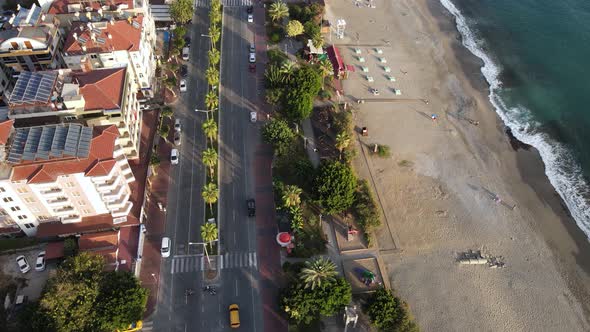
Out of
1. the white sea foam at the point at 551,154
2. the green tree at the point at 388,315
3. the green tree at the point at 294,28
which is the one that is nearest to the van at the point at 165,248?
the green tree at the point at 388,315

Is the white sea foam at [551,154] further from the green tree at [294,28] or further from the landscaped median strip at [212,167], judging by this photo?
the landscaped median strip at [212,167]

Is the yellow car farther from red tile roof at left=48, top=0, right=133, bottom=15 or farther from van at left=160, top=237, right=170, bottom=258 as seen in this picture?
red tile roof at left=48, top=0, right=133, bottom=15

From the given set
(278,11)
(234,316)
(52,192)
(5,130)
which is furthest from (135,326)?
(278,11)

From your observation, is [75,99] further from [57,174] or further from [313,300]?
[313,300]

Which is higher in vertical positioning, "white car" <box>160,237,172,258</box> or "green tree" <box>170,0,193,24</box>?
"green tree" <box>170,0,193,24</box>

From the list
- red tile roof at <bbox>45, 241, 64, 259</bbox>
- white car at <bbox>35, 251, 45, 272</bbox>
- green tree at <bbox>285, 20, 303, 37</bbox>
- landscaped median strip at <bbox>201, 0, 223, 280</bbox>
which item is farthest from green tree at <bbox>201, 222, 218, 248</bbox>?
green tree at <bbox>285, 20, 303, 37</bbox>

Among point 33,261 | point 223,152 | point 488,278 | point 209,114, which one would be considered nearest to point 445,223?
point 488,278
